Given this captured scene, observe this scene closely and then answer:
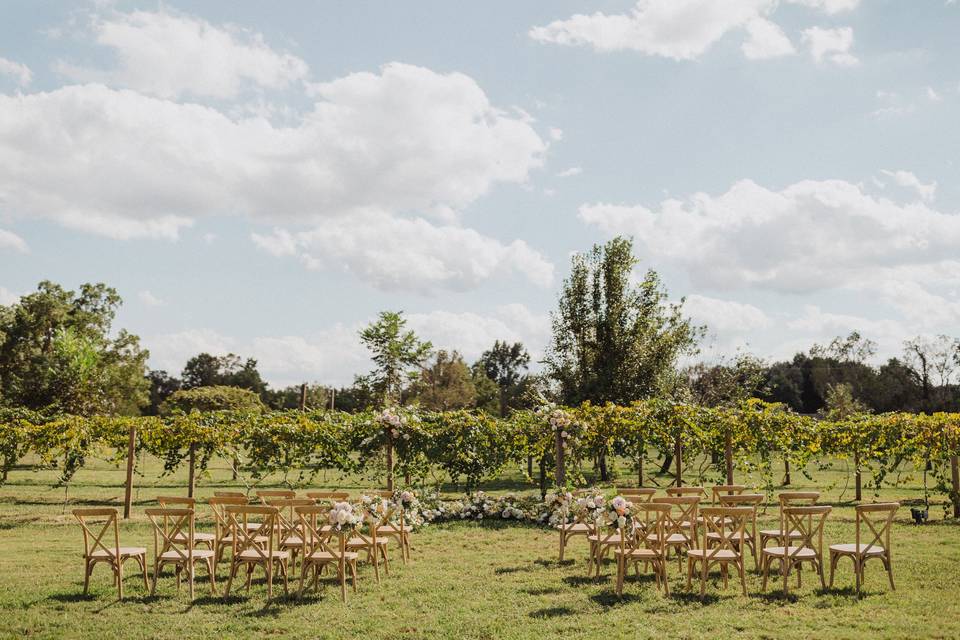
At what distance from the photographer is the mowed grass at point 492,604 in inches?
252

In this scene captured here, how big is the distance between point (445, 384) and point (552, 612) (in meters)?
35.5

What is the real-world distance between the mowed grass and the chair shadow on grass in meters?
0.01

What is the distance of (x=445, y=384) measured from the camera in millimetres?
42281

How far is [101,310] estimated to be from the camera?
36312mm

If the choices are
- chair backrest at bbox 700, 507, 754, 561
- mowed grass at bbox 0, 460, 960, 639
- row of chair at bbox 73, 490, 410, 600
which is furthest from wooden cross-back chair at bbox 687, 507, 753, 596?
row of chair at bbox 73, 490, 410, 600

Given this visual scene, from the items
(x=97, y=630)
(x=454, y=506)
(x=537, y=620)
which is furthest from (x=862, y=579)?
(x=97, y=630)

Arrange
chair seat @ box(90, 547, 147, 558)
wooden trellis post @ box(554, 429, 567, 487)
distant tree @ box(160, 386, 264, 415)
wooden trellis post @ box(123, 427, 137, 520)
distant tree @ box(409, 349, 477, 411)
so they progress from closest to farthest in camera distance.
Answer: chair seat @ box(90, 547, 147, 558), wooden trellis post @ box(123, 427, 137, 520), wooden trellis post @ box(554, 429, 567, 487), distant tree @ box(160, 386, 264, 415), distant tree @ box(409, 349, 477, 411)

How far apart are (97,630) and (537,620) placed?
152 inches

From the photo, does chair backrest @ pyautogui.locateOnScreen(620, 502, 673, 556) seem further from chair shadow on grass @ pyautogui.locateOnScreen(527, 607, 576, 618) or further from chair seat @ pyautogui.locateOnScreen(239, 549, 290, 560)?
chair seat @ pyautogui.locateOnScreen(239, 549, 290, 560)

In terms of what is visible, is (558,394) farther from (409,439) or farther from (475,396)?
(475,396)

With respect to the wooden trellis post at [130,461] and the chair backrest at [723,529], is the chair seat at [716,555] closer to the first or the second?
the chair backrest at [723,529]

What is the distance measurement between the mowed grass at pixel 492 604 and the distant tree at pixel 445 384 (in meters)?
30.1

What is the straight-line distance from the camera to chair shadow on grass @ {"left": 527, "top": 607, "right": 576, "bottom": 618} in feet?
22.4

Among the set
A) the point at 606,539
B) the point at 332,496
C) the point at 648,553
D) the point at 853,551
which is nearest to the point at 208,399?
the point at 332,496
